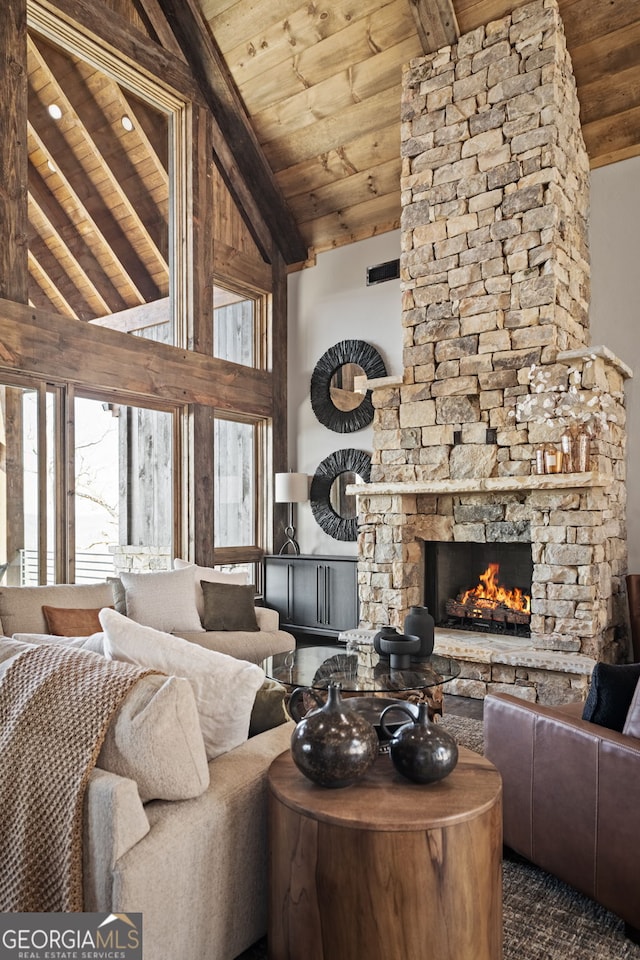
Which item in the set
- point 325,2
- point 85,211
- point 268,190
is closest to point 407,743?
point 85,211

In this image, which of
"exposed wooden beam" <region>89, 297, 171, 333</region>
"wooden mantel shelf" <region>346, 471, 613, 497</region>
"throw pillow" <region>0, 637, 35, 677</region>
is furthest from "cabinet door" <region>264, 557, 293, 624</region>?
"throw pillow" <region>0, 637, 35, 677</region>

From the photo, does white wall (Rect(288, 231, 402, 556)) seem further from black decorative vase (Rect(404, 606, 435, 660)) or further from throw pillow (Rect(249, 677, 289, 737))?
throw pillow (Rect(249, 677, 289, 737))

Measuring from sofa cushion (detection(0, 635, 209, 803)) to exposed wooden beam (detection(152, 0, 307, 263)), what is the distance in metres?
6.10

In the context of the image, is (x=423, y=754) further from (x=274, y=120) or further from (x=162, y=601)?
(x=274, y=120)

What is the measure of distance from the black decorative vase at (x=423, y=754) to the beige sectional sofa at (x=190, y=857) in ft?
1.39

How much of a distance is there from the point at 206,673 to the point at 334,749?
0.45 m

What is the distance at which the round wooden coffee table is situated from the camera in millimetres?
1494

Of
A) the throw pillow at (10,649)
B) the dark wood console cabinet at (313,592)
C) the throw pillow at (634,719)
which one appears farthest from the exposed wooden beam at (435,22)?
the throw pillow at (10,649)

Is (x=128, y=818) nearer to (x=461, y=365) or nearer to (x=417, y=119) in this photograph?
(x=461, y=365)

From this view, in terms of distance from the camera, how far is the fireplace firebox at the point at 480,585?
507 centimetres

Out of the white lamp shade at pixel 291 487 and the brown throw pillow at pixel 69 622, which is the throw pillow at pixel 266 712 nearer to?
the brown throw pillow at pixel 69 622

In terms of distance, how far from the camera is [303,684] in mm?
2902

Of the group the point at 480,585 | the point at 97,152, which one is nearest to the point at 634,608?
the point at 480,585

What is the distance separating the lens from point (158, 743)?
5.38 feet
